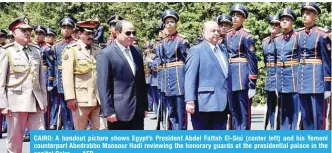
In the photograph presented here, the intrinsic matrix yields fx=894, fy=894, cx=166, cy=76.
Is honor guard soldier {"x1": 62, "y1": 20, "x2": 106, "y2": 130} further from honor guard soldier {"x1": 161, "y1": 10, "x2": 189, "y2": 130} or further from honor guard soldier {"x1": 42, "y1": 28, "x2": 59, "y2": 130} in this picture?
honor guard soldier {"x1": 42, "y1": 28, "x2": 59, "y2": 130}

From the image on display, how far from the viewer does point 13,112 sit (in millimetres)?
9305

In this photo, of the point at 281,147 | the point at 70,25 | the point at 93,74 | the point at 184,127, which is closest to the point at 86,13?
the point at 70,25

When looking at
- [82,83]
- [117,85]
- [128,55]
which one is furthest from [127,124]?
[82,83]

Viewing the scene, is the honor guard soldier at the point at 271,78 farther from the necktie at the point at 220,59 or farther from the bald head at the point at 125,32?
the bald head at the point at 125,32

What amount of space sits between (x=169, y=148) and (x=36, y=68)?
3.32 meters

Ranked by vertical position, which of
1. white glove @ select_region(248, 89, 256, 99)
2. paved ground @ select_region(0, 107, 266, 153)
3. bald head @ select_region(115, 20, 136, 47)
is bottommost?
paved ground @ select_region(0, 107, 266, 153)

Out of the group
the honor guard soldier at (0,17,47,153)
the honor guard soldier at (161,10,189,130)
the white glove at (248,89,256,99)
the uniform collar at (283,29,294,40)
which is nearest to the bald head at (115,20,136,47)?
the honor guard soldier at (0,17,47,153)

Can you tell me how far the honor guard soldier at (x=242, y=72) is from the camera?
11602 mm

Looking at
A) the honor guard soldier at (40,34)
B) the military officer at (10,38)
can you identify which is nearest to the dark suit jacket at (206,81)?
the honor guard soldier at (40,34)

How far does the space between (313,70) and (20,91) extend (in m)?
3.35

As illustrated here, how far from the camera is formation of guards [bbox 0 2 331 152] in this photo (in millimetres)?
9430

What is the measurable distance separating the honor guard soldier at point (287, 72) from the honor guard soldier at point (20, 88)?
314 centimetres

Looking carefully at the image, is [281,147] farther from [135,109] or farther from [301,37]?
[301,37]

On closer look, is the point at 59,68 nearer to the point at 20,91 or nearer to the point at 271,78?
the point at 271,78
